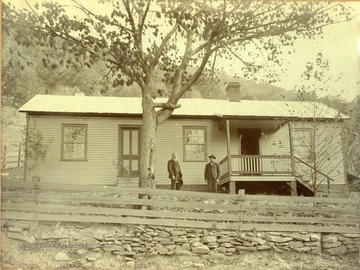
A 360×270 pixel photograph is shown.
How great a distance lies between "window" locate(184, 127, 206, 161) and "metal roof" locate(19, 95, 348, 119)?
0.53 metres

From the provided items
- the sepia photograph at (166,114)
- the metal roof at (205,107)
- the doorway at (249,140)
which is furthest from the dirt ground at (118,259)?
the doorway at (249,140)

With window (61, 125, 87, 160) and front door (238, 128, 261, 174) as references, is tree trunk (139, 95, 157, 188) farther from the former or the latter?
front door (238, 128, 261, 174)

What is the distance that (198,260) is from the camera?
7219mm

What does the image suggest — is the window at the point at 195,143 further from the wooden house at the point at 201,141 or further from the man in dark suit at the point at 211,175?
the man in dark suit at the point at 211,175

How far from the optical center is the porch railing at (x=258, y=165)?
36.1 ft

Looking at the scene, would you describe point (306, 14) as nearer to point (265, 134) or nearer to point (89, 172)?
point (265, 134)

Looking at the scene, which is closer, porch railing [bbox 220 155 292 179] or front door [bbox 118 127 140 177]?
front door [bbox 118 127 140 177]

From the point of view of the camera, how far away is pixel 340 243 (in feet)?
25.9

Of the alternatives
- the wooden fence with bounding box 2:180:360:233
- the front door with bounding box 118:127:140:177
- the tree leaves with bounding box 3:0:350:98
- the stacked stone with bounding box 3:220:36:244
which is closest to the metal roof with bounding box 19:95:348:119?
the front door with bounding box 118:127:140:177

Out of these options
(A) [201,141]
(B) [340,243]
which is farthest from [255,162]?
(B) [340,243]

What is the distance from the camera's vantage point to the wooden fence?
7.20m

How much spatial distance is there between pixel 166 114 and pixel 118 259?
3.17 meters

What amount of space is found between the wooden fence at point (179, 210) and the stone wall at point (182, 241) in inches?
5.4

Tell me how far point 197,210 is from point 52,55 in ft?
13.3
